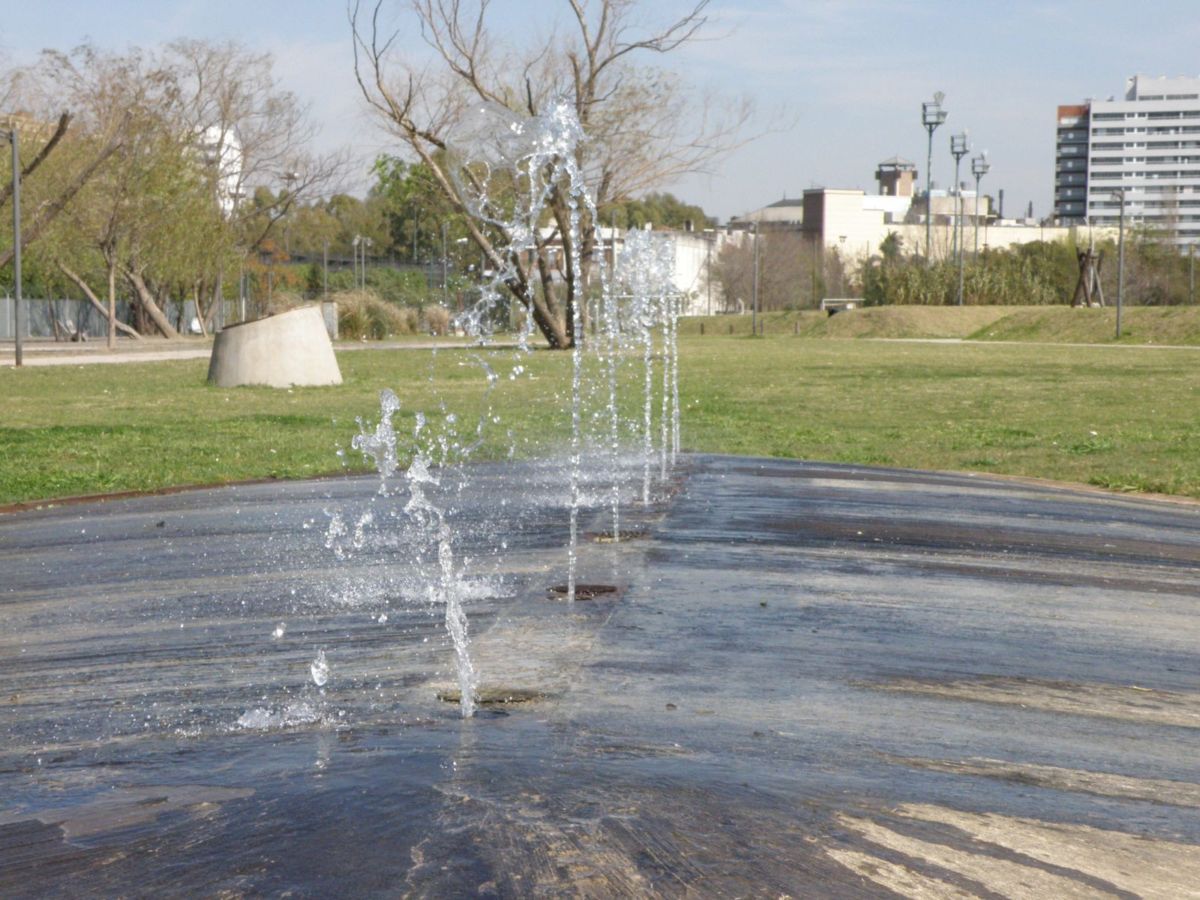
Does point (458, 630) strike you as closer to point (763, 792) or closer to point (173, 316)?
point (763, 792)

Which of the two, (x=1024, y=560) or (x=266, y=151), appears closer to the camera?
(x=1024, y=560)

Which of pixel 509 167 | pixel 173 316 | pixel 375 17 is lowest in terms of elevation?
pixel 173 316

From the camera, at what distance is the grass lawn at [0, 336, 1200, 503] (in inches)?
522

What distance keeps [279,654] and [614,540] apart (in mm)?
2938

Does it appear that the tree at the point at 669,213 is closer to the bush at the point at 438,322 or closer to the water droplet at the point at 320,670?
the bush at the point at 438,322

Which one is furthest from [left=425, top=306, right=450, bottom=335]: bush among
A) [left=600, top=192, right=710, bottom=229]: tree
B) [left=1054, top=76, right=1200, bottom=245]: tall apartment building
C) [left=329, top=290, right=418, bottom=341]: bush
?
[left=1054, top=76, right=1200, bottom=245]: tall apartment building

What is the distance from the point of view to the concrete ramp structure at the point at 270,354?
944 inches

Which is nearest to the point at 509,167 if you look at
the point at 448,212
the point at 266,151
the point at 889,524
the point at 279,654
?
the point at 448,212

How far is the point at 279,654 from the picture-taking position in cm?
584

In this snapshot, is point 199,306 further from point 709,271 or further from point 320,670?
point 320,670

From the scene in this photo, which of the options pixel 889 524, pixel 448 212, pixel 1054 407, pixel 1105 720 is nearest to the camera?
pixel 1105 720

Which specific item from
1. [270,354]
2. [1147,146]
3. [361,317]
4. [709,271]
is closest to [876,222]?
[709,271]

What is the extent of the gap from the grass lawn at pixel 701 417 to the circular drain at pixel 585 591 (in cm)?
551

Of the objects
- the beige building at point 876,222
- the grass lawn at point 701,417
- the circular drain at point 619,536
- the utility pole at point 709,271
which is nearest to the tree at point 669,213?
the beige building at point 876,222
